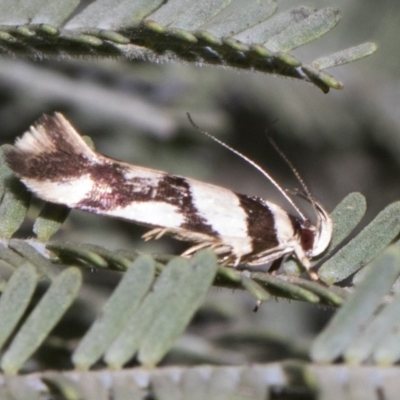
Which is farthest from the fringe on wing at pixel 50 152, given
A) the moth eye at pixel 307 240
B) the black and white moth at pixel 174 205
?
the moth eye at pixel 307 240

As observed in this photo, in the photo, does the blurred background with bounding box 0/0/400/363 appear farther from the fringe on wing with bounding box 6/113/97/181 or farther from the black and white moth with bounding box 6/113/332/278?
the fringe on wing with bounding box 6/113/97/181

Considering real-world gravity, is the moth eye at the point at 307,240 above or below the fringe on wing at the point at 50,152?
below

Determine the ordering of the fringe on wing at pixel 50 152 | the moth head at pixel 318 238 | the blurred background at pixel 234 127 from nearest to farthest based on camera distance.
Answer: the fringe on wing at pixel 50 152 → the moth head at pixel 318 238 → the blurred background at pixel 234 127

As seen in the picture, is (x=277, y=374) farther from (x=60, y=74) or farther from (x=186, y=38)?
(x=60, y=74)

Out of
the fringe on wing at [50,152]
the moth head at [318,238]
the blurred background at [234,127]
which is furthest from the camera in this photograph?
the blurred background at [234,127]

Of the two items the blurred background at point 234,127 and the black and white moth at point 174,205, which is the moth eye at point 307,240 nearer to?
the black and white moth at point 174,205

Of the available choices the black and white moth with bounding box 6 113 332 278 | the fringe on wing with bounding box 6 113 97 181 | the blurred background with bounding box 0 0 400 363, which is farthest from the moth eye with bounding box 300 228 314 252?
the blurred background with bounding box 0 0 400 363

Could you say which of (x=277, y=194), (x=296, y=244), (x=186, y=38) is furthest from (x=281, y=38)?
(x=277, y=194)
